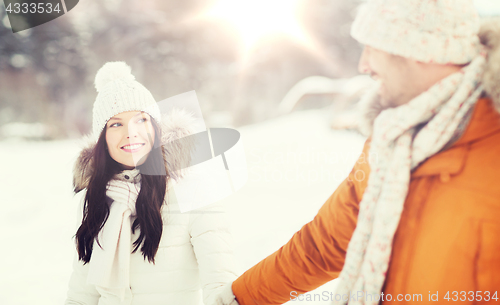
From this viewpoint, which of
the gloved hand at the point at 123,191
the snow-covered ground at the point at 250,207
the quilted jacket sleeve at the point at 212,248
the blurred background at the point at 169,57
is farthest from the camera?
the blurred background at the point at 169,57

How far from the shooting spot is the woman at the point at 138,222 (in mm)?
1075

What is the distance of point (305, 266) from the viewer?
3.11 feet

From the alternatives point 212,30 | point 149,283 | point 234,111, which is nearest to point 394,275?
point 149,283

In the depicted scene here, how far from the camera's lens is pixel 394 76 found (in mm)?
736

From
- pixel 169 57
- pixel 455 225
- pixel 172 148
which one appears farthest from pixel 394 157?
pixel 169 57

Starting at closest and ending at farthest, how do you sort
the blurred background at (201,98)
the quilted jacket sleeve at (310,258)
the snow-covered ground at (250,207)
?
1. the quilted jacket sleeve at (310,258)
2. the snow-covered ground at (250,207)
3. the blurred background at (201,98)

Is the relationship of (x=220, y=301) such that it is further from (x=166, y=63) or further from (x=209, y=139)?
(x=166, y=63)

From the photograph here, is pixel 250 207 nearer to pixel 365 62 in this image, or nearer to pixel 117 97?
pixel 117 97

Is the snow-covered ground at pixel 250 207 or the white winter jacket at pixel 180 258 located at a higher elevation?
the snow-covered ground at pixel 250 207

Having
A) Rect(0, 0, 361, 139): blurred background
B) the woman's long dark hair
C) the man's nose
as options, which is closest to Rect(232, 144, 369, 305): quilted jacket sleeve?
the man's nose

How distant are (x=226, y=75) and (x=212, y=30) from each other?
0.40m

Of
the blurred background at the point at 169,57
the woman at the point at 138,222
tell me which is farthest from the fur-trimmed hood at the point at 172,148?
the blurred background at the point at 169,57

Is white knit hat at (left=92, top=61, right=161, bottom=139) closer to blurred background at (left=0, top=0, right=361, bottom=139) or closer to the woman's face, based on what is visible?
the woman's face

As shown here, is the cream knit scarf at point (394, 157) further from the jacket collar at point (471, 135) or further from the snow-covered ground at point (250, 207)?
the snow-covered ground at point (250, 207)
